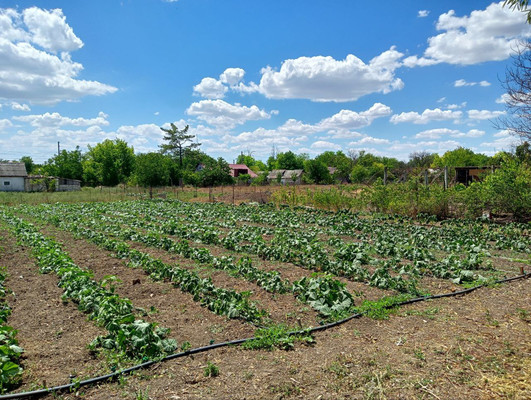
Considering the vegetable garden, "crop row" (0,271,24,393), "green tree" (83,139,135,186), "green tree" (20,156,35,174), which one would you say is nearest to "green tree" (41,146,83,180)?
"green tree" (83,139,135,186)

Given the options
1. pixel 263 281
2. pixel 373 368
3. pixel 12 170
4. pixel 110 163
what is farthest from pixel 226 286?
pixel 110 163

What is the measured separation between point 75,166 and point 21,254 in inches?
2521

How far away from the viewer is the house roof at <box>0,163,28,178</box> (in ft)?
161

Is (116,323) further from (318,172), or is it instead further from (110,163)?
(110,163)

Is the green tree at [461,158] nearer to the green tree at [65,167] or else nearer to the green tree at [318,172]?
the green tree at [318,172]

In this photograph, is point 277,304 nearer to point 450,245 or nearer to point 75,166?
point 450,245

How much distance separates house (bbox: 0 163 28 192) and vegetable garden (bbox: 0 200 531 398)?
45.1 meters

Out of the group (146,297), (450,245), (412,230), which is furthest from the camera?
(412,230)

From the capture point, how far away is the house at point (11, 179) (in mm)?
48562

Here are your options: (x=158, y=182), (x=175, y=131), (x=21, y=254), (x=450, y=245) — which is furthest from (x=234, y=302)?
(x=175, y=131)

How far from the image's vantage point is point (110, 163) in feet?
206

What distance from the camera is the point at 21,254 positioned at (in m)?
9.84

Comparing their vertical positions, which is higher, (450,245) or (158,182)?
(158,182)

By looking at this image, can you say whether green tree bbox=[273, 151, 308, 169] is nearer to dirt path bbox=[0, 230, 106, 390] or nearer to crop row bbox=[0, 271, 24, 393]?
dirt path bbox=[0, 230, 106, 390]
